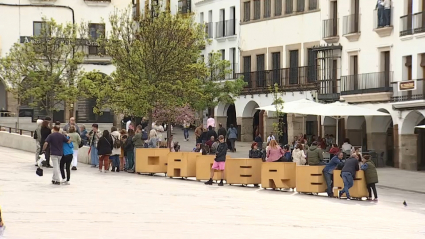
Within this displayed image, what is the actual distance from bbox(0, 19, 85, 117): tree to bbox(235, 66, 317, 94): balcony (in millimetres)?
9380

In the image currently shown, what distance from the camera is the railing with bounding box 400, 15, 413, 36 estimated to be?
5512cm

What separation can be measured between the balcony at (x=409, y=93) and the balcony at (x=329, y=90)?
5.46m

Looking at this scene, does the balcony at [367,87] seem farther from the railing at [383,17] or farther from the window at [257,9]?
the window at [257,9]

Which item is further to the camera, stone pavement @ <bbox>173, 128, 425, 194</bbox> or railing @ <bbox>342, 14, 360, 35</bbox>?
railing @ <bbox>342, 14, 360, 35</bbox>

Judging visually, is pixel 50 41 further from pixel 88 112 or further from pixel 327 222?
pixel 327 222

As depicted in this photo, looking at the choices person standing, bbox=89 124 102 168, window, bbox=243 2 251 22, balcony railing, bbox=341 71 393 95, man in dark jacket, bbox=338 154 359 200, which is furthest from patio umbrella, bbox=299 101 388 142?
window, bbox=243 2 251 22

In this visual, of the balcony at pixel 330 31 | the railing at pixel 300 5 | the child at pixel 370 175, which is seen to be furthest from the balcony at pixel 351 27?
the child at pixel 370 175

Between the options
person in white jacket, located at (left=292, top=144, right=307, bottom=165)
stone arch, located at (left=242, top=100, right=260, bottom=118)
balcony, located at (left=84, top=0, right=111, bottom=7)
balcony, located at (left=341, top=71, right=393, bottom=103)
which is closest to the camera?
person in white jacket, located at (left=292, top=144, right=307, bottom=165)

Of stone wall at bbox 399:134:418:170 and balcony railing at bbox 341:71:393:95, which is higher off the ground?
balcony railing at bbox 341:71:393:95

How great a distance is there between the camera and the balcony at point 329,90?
61188 mm

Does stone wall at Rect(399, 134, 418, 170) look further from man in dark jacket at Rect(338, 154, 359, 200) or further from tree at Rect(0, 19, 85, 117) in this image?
tree at Rect(0, 19, 85, 117)

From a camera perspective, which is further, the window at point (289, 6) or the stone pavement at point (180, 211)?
the window at point (289, 6)

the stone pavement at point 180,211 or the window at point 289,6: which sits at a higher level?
the window at point 289,6

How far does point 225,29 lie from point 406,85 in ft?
66.5
